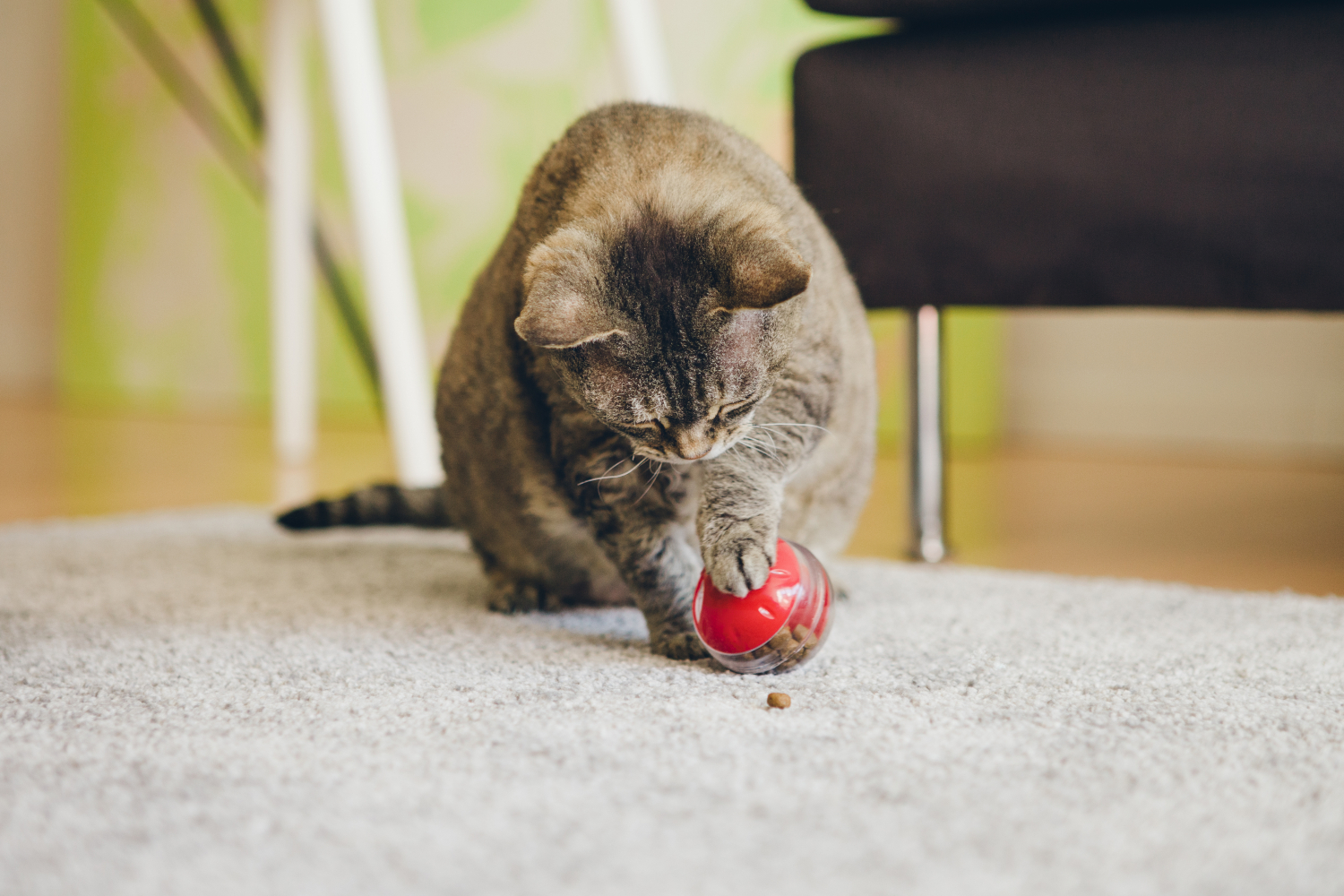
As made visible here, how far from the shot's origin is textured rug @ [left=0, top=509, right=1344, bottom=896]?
0.65 metres

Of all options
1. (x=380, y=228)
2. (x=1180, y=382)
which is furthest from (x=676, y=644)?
(x=1180, y=382)

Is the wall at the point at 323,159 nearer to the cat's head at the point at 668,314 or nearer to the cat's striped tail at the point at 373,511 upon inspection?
the cat's striped tail at the point at 373,511

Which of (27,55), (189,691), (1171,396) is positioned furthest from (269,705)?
(27,55)

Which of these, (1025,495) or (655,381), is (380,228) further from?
(1025,495)

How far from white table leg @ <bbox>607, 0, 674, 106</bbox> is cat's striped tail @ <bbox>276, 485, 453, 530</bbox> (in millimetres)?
852

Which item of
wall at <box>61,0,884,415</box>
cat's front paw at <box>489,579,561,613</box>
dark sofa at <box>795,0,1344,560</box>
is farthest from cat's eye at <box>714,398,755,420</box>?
wall at <box>61,0,884,415</box>

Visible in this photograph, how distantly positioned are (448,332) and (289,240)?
0.63 m

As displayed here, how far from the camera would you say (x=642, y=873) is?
2.08 feet

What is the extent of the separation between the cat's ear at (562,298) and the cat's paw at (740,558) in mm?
208

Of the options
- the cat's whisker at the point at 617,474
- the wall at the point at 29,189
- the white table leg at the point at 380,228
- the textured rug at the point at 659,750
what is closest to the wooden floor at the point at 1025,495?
the textured rug at the point at 659,750

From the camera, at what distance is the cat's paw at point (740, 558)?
0.99 metres

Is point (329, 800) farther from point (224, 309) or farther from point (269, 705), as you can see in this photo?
point (224, 309)

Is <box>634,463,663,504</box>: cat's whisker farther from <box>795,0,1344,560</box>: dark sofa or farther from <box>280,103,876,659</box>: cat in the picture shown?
<box>795,0,1344,560</box>: dark sofa

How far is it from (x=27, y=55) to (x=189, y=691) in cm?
355
